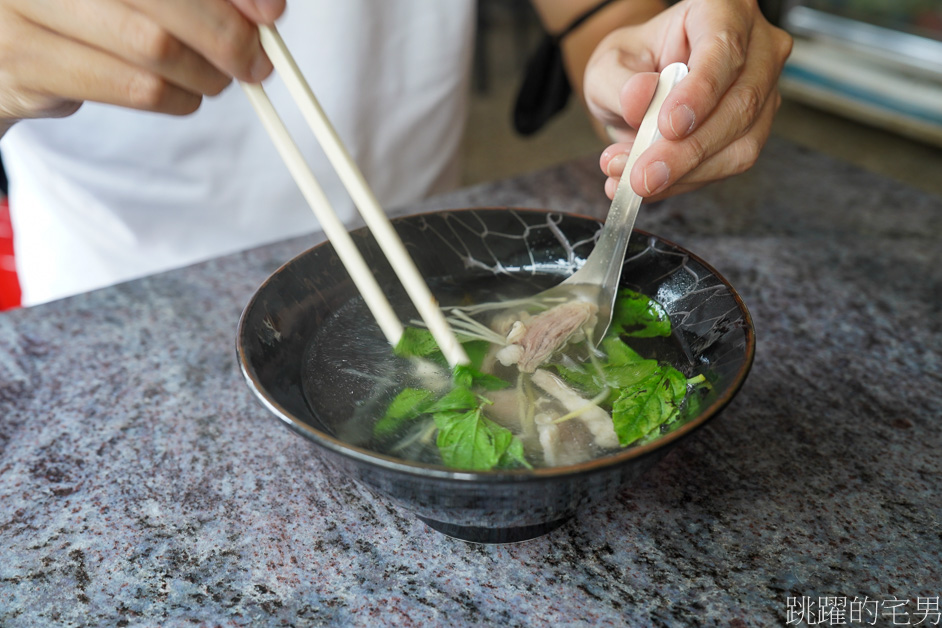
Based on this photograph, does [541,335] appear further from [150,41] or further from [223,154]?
[223,154]

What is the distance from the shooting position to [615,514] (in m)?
0.76

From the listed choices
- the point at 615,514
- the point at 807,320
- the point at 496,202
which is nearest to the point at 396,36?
the point at 496,202

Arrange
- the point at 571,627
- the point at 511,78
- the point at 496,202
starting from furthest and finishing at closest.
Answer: the point at 511,78 < the point at 496,202 < the point at 571,627

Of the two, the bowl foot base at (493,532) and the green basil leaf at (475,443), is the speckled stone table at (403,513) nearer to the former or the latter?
the bowl foot base at (493,532)

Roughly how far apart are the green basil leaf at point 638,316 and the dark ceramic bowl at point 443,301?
1 cm

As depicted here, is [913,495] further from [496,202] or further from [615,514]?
[496,202]

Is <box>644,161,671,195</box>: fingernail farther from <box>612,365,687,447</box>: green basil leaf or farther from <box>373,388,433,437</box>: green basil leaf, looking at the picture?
<box>373,388,433,437</box>: green basil leaf

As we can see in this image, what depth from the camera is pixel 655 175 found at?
805 millimetres

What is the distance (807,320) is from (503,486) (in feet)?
2.46

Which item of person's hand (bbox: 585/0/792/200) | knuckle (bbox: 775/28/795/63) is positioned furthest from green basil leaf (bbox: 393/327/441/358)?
knuckle (bbox: 775/28/795/63)

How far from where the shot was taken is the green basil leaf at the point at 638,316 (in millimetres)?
837

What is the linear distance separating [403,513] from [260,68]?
1.58ft

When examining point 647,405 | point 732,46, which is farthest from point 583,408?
point 732,46

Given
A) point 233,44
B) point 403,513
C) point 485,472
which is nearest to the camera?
point 485,472
